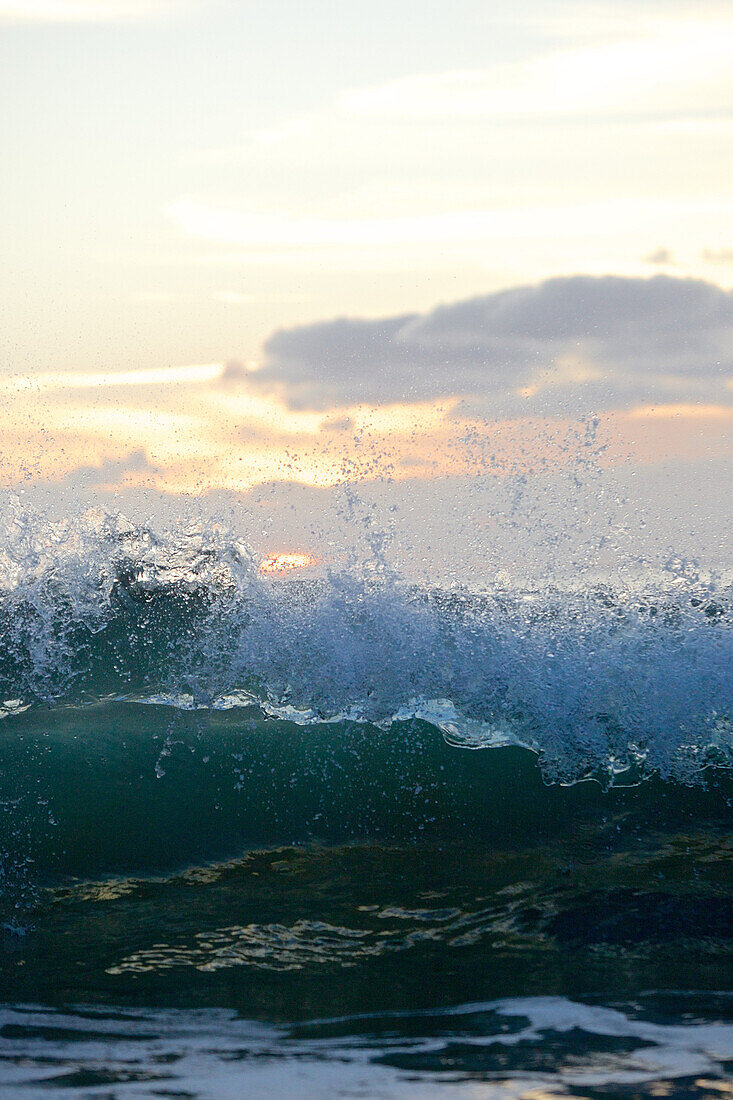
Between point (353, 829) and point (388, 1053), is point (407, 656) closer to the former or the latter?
point (353, 829)

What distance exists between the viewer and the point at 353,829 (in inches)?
194

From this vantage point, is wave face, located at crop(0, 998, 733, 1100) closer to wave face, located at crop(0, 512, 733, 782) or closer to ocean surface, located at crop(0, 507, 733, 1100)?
ocean surface, located at crop(0, 507, 733, 1100)

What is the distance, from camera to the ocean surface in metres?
2.72

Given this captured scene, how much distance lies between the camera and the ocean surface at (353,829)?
8.93 feet

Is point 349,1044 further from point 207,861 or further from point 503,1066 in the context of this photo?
point 207,861

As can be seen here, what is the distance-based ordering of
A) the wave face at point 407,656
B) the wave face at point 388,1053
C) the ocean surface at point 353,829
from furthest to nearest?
the wave face at point 407,656, the ocean surface at point 353,829, the wave face at point 388,1053

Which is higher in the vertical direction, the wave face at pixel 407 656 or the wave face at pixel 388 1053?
the wave face at pixel 407 656

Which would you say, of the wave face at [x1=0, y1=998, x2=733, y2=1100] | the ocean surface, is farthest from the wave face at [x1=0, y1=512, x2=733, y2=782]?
the wave face at [x1=0, y1=998, x2=733, y2=1100]

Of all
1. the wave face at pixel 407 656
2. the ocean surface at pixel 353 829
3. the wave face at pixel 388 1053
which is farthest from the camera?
the wave face at pixel 407 656

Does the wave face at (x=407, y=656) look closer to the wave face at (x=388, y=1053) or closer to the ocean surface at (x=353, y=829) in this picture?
the ocean surface at (x=353, y=829)

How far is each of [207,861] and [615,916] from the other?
1.95m

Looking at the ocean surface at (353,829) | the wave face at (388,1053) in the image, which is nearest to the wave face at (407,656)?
the ocean surface at (353,829)

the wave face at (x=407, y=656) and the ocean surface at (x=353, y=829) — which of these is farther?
the wave face at (x=407, y=656)

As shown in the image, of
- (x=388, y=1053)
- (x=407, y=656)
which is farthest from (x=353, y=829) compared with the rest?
(x=388, y=1053)
